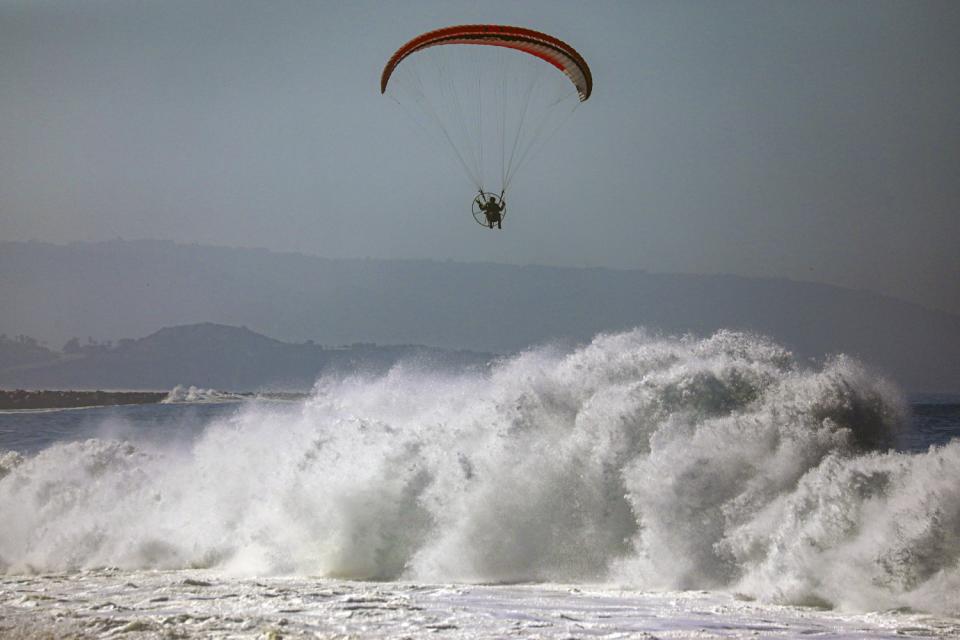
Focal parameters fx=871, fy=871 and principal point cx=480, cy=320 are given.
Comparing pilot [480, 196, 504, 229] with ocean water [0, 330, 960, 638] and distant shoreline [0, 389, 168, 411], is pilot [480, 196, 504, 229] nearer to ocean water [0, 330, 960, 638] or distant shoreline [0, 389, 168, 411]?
ocean water [0, 330, 960, 638]

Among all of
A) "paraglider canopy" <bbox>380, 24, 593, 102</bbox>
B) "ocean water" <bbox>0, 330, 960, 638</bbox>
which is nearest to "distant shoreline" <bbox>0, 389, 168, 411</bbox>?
"ocean water" <bbox>0, 330, 960, 638</bbox>

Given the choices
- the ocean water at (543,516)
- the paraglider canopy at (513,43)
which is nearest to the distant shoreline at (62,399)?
the ocean water at (543,516)

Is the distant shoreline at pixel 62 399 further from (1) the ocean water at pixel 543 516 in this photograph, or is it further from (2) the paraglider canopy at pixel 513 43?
(2) the paraglider canopy at pixel 513 43

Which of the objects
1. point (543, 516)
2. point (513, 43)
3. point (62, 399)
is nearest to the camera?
point (543, 516)

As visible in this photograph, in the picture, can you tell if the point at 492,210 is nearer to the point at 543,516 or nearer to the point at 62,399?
the point at 543,516

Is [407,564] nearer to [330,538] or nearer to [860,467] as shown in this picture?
[330,538]

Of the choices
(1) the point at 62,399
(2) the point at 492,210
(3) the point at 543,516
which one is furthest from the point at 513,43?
(1) the point at 62,399
